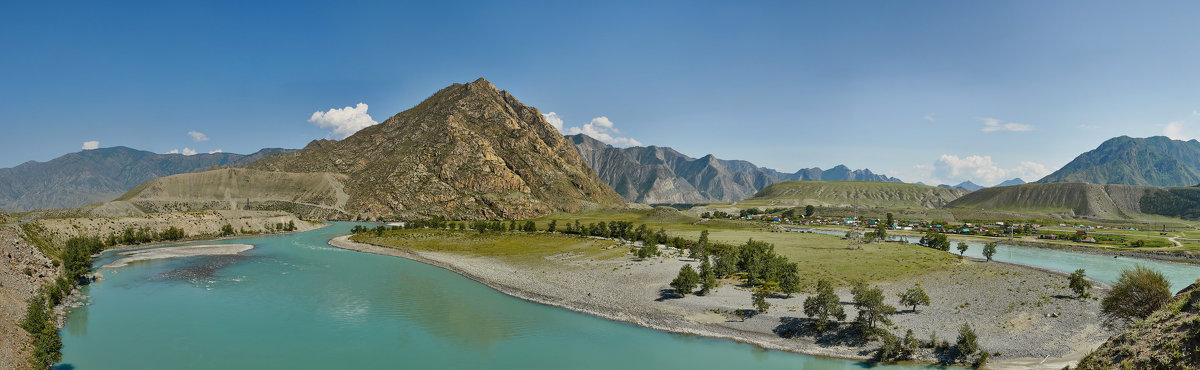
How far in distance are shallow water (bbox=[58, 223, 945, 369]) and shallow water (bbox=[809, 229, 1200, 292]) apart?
69.1m

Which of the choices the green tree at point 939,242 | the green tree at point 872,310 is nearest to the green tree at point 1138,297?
the green tree at point 872,310

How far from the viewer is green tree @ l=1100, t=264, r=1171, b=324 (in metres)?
31.9

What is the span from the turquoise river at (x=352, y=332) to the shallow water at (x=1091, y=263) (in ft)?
224

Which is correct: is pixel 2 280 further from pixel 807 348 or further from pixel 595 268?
pixel 807 348

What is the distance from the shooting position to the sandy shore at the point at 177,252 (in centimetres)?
7794

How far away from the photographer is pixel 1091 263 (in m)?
85.8

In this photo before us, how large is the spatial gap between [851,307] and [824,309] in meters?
7.01

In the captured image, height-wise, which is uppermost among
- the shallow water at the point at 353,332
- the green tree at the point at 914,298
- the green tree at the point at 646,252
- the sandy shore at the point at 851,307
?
the green tree at the point at 646,252

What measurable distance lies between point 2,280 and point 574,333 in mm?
48394

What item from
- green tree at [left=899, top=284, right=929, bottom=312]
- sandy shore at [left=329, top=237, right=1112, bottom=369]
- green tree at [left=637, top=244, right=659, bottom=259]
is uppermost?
green tree at [left=637, top=244, right=659, bottom=259]

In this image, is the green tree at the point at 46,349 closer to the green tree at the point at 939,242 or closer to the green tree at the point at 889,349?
the green tree at the point at 889,349

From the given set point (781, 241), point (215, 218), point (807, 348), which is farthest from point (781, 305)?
point (215, 218)

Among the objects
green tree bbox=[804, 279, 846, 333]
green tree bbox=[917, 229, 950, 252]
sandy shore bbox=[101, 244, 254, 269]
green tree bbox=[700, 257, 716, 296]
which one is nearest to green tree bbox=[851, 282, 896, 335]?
green tree bbox=[804, 279, 846, 333]

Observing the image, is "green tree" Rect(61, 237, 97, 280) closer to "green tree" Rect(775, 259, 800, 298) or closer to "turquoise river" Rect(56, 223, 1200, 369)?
"turquoise river" Rect(56, 223, 1200, 369)
